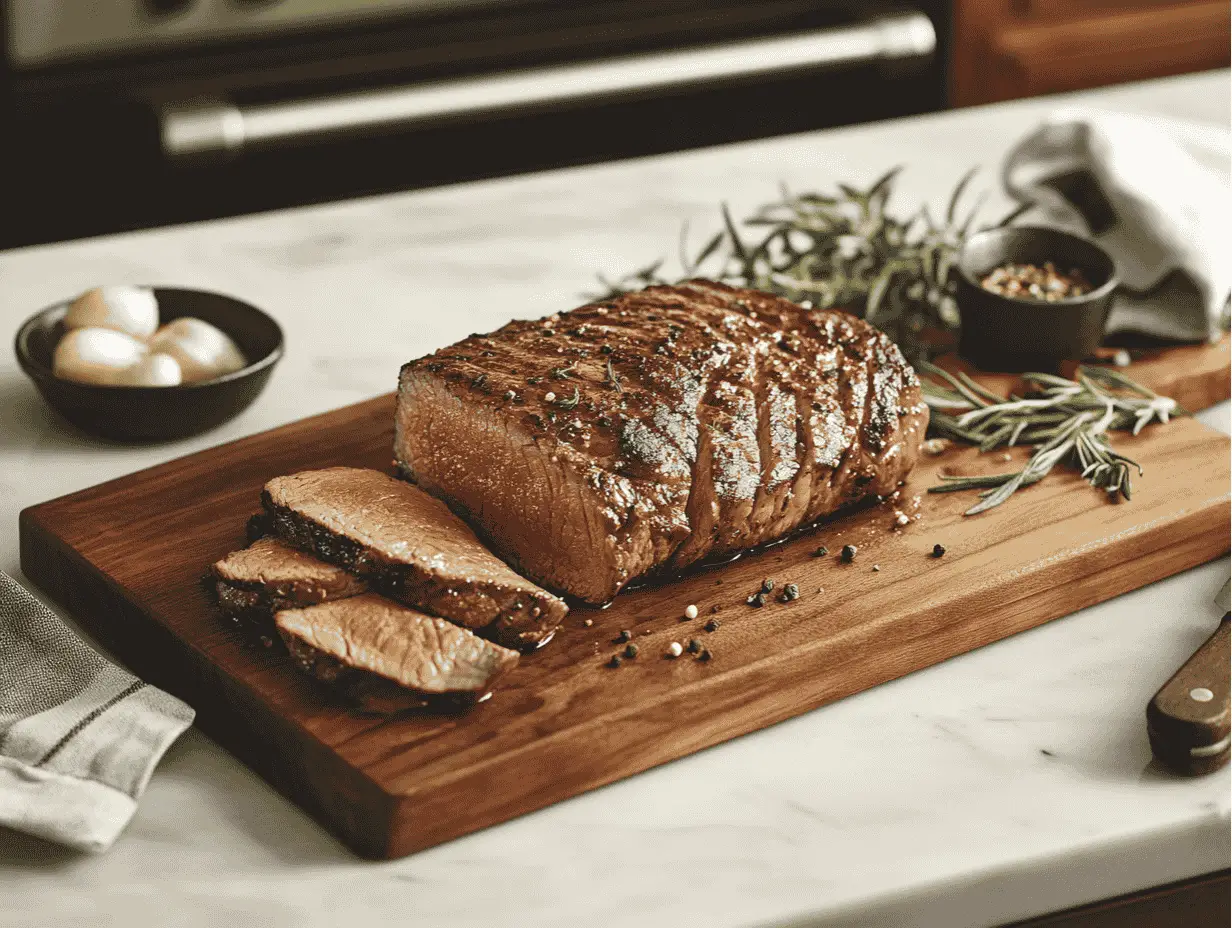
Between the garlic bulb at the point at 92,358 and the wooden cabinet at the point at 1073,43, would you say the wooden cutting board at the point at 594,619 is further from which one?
the wooden cabinet at the point at 1073,43

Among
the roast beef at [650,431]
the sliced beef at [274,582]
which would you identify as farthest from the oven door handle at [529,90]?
the sliced beef at [274,582]

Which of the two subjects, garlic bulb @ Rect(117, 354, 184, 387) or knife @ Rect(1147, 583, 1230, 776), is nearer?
knife @ Rect(1147, 583, 1230, 776)

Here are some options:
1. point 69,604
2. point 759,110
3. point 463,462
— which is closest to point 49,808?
point 69,604

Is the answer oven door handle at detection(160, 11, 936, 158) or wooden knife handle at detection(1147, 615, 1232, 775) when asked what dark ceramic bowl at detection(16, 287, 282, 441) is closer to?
oven door handle at detection(160, 11, 936, 158)

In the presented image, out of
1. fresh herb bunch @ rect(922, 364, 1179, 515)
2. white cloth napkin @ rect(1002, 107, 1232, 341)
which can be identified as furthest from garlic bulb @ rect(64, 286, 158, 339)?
white cloth napkin @ rect(1002, 107, 1232, 341)

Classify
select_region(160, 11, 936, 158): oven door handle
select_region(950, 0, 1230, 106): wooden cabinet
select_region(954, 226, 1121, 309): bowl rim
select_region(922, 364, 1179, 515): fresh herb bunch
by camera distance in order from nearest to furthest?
select_region(922, 364, 1179, 515): fresh herb bunch
select_region(954, 226, 1121, 309): bowl rim
select_region(160, 11, 936, 158): oven door handle
select_region(950, 0, 1230, 106): wooden cabinet

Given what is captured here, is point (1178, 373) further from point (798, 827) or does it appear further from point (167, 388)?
point (167, 388)

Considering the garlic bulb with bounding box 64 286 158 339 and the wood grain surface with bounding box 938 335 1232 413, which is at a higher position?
the garlic bulb with bounding box 64 286 158 339

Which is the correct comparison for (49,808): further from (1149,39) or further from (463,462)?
(1149,39)
